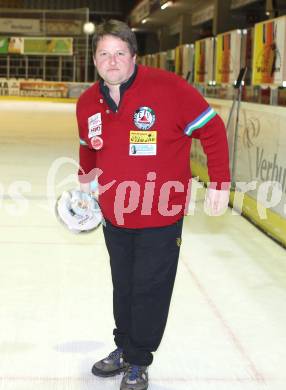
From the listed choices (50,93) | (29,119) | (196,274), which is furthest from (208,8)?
(196,274)

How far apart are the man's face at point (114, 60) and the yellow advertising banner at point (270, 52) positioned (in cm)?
769

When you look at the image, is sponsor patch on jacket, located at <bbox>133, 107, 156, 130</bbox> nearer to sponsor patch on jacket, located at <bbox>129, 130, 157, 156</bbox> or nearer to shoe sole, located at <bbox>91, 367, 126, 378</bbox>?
sponsor patch on jacket, located at <bbox>129, 130, 157, 156</bbox>

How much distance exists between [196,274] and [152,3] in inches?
991

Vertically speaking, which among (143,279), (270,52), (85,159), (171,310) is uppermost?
(270,52)

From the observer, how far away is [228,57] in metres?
13.9

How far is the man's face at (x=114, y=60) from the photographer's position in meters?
2.52

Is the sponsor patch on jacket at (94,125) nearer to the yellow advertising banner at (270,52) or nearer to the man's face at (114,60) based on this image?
the man's face at (114,60)

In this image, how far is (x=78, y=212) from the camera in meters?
2.90

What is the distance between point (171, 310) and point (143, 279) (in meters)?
1.25

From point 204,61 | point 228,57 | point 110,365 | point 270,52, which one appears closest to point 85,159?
point 110,365

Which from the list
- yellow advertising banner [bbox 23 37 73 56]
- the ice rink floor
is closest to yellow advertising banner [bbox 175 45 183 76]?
yellow advertising banner [bbox 23 37 73 56]

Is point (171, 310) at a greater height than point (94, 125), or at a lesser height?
lesser

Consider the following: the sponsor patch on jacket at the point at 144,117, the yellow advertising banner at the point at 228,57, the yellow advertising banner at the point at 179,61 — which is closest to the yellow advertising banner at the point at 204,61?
the yellow advertising banner at the point at 228,57

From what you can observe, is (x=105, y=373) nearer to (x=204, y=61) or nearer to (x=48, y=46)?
(x=204, y=61)
